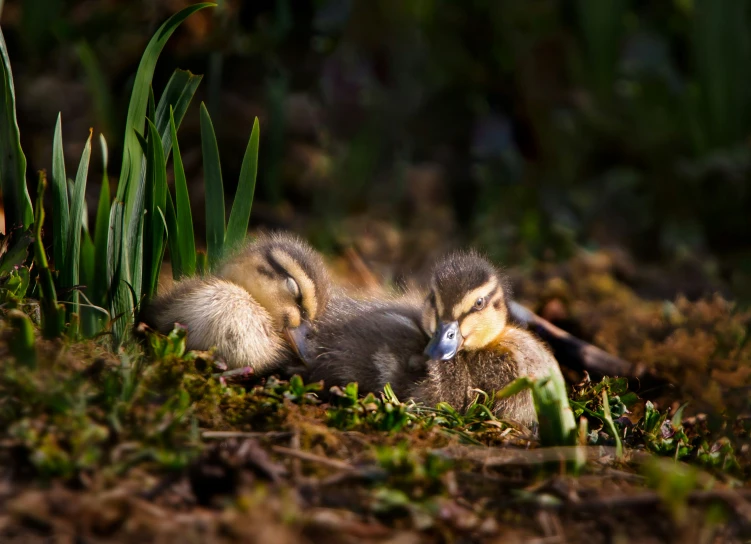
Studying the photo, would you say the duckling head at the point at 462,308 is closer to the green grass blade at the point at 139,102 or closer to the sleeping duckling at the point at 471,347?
the sleeping duckling at the point at 471,347

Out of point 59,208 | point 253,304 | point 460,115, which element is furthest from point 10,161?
point 460,115

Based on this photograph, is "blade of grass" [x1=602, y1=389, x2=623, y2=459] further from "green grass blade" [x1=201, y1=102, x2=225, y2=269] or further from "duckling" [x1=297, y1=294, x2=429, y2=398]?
"green grass blade" [x1=201, y1=102, x2=225, y2=269]

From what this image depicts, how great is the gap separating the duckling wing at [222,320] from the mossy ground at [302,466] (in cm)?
12

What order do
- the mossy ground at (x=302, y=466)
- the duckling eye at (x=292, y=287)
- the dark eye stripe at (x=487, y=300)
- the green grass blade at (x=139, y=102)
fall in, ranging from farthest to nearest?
1. the duckling eye at (x=292, y=287)
2. the dark eye stripe at (x=487, y=300)
3. the green grass blade at (x=139, y=102)
4. the mossy ground at (x=302, y=466)

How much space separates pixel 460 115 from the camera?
30.9ft

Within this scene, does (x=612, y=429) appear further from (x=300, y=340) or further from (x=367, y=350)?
(x=300, y=340)

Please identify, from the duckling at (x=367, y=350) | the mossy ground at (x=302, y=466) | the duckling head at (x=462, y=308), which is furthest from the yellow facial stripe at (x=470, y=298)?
the mossy ground at (x=302, y=466)

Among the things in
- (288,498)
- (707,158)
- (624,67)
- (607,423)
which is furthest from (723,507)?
(624,67)

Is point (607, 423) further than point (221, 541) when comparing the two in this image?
Yes

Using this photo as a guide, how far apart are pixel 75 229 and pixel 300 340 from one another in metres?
0.93

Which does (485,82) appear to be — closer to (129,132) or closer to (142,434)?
(129,132)

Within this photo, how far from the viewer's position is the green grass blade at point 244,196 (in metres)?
3.48

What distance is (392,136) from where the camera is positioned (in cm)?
884

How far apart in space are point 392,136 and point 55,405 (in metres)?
6.71
